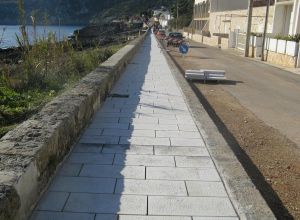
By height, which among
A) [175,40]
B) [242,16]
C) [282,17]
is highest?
[282,17]

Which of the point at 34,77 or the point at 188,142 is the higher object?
the point at 34,77

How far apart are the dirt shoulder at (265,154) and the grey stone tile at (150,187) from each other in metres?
1.13

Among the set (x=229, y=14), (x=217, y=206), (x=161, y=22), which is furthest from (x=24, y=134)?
(x=161, y=22)

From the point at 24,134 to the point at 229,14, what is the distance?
48.9 metres

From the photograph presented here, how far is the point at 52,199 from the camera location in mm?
3672

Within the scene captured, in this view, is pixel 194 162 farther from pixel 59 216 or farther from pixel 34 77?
pixel 34 77

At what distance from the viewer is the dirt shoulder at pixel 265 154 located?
180 inches

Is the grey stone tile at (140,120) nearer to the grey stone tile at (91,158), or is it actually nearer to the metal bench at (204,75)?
the grey stone tile at (91,158)

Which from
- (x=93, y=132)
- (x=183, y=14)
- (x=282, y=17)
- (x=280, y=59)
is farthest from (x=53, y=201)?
(x=183, y=14)

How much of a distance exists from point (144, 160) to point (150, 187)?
0.76 metres

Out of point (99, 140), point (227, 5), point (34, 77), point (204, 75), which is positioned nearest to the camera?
point (99, 140)

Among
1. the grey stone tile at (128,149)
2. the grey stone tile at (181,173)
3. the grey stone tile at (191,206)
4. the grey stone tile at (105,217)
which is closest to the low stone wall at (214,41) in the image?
the grey stone tile at (128,149)

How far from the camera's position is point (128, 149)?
16.9 ft

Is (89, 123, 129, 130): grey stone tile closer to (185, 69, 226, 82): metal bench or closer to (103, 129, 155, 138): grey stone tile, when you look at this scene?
(103, 129, 155, 138): grey stone tile
